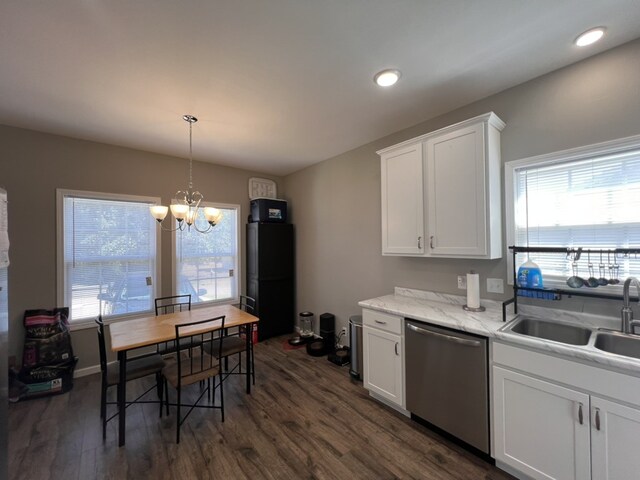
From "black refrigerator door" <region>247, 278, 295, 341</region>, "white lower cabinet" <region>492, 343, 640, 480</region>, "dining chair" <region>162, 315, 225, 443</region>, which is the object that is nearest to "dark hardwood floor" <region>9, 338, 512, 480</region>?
"dining chair" <region>162, 315, 225, 443</region>

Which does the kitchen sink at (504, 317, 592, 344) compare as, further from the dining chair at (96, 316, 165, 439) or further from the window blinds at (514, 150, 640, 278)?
the dining chair at (96, 316, 165, 439)

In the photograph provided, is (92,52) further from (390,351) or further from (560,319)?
(560,319)

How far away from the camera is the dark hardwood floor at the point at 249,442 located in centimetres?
171

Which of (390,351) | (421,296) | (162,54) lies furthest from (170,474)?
(162,54)

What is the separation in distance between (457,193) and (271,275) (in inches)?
116

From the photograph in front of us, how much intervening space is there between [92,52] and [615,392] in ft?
11.7

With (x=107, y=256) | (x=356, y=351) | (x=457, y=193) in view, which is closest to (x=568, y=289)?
(x=457, y=193)

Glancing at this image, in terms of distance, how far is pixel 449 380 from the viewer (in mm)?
1874

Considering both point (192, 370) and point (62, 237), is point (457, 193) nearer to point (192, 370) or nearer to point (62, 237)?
point (192, 370)

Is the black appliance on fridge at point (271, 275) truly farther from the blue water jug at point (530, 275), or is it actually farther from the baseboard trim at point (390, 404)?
the blue water jug at point (530, 275)

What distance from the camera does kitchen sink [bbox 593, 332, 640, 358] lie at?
4.92ft

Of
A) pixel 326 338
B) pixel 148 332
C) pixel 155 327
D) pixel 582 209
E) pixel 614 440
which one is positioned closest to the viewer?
pixel 614 440

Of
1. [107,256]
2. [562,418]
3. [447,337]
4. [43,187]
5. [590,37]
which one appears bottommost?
[562,418]

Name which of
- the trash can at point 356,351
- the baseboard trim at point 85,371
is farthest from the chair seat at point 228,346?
the baseboard trim at point 85,371
